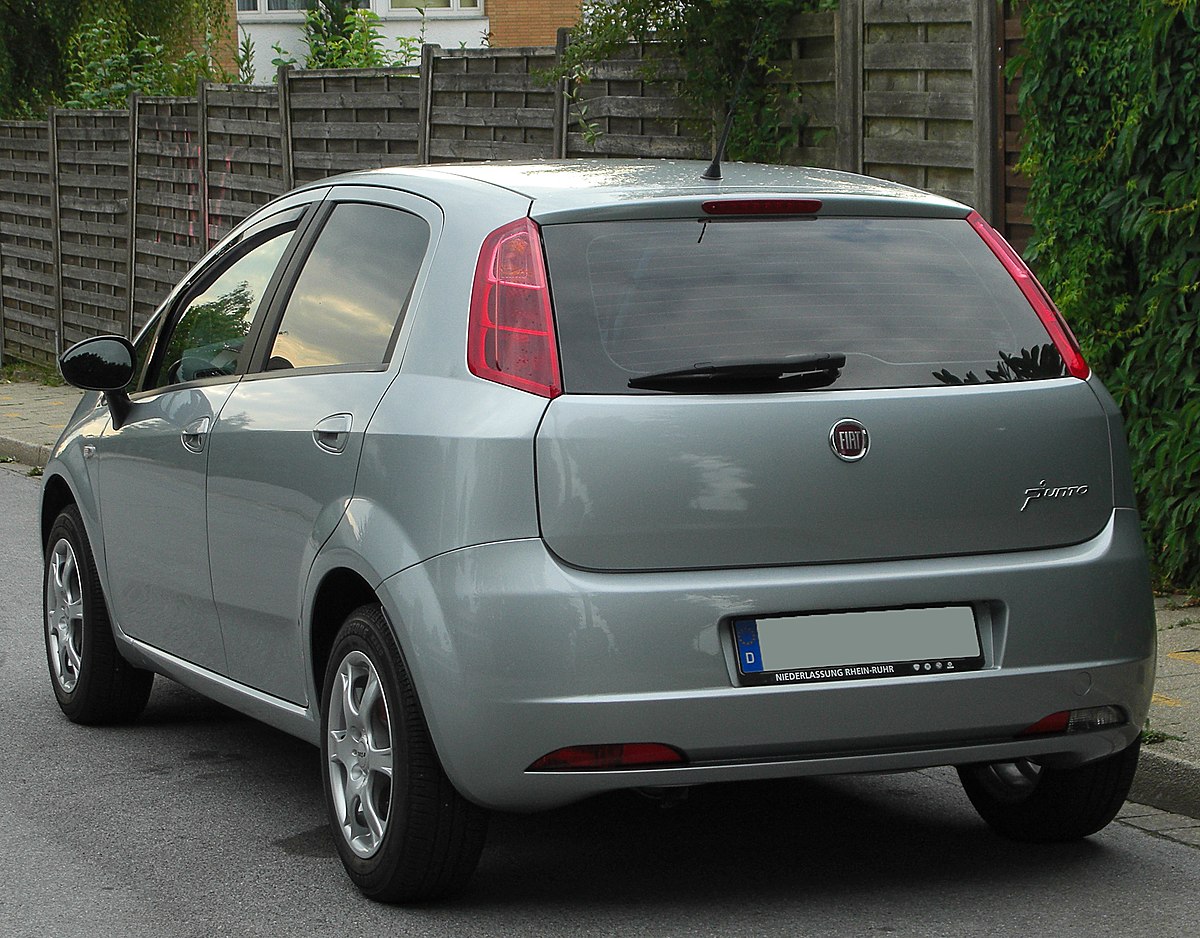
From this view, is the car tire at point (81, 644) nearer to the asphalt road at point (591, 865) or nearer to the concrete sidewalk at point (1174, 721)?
the asphalt road at point (591, 865)

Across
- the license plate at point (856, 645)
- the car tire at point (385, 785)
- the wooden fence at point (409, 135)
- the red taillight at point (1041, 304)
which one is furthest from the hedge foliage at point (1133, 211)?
the car tire at point (385, 785)

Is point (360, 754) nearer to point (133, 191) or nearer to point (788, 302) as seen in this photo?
point (788, 302)

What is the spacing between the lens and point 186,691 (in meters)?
7.20

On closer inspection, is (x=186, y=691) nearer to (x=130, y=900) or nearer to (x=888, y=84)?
(x=130, y=900)

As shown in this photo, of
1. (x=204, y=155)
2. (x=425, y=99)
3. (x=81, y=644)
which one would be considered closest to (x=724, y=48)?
(x=425, y=99)

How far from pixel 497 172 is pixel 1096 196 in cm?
368

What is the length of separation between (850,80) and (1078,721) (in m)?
5.67

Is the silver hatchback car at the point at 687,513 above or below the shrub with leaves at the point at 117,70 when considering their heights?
below

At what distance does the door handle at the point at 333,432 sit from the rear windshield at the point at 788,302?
0.71 meters

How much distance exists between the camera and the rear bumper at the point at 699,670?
4109 millimetres

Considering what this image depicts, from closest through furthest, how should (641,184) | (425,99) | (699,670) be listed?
(699,670) < (641,184) < (425,99)

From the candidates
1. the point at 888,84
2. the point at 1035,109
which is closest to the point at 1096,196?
the point at 1035,109

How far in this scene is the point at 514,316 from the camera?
4.35 metres

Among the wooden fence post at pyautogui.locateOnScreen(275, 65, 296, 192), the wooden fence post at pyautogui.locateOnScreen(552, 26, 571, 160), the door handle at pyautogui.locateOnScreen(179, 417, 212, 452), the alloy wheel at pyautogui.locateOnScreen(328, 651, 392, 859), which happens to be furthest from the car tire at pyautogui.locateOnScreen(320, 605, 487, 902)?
the wooden fence post at pyautogui.locateOnScreen(275, 65, 296, 192)
